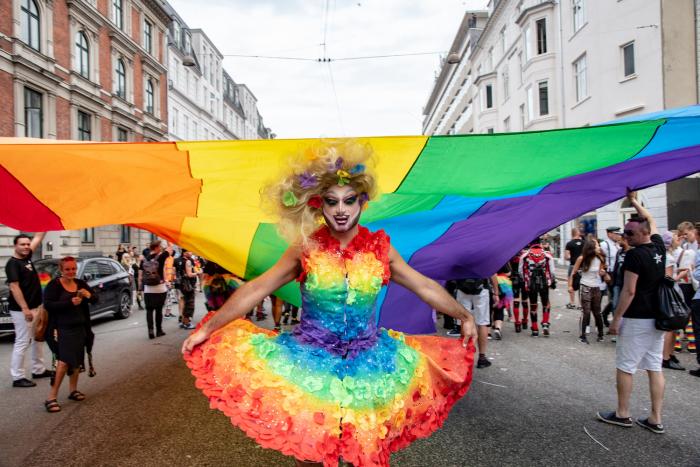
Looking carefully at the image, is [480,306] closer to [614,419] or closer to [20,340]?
[614,419]

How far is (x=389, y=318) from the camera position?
511cm

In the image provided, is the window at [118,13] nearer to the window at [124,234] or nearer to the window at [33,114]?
the window at [33,114]

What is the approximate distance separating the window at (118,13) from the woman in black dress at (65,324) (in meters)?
26.2

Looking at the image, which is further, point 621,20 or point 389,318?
point 621,20

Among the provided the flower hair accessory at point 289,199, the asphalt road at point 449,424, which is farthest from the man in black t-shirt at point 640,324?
the flower hair accessory at point 289,199

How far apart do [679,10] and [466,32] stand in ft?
103

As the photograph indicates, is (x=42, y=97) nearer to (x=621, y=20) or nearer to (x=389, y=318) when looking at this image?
(x=389, y=318)

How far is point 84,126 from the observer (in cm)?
2372

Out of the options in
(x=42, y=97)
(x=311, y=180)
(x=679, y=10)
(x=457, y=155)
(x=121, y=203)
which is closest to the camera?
(x=311, y=180)

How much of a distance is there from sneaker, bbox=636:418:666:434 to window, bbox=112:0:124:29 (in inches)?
1185

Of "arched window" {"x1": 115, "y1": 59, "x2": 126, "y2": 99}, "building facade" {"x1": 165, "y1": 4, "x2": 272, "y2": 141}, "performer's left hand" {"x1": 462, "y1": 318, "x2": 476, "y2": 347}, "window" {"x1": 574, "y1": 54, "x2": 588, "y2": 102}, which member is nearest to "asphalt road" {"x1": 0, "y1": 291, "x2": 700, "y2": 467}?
"performer's left hand" {"x1": 462, "y1": 318, "x2": 476, "y2": 347}

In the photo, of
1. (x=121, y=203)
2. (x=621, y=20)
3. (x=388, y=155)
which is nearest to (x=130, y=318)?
(x=121, y=203)

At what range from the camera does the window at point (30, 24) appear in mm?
18703

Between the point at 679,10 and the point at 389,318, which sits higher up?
the point at 679,10
